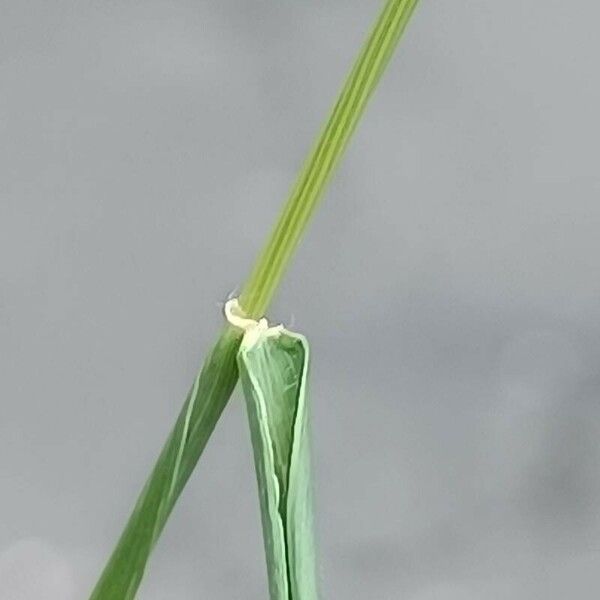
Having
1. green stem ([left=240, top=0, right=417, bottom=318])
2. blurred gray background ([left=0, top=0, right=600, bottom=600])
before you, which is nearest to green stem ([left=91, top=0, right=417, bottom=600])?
green stem ([left=240, top=0, right=417, bottom=318])

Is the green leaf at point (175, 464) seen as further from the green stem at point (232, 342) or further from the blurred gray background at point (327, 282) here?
the blurred gray background at point (327, 282)

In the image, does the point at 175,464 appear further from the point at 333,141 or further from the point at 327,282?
the point at 327,282

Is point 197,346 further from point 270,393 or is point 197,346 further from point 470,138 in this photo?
point 270,393

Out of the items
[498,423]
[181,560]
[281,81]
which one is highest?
[281,81]

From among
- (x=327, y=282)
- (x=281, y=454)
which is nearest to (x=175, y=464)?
Result: (x=281, y=454)

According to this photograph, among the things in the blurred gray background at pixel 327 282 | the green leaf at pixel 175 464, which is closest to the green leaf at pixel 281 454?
the green leaf at pixel 175 464

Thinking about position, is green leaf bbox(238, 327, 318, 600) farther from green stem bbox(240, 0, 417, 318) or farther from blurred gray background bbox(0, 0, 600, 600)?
blurred gray background bbox(0, 0, 600, 600)

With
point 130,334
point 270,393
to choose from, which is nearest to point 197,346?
point 130,334
